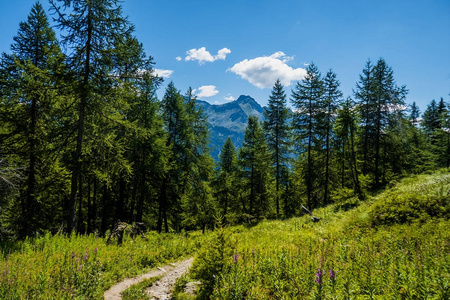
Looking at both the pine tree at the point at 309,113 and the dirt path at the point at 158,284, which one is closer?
the dirt path at the point at 158,284

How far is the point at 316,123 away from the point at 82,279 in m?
22.8

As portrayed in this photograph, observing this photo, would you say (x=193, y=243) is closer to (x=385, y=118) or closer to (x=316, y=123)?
(x=316, y=123)

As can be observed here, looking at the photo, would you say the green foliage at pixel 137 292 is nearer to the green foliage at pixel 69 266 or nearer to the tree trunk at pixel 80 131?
the green foliage at pixel 69 266

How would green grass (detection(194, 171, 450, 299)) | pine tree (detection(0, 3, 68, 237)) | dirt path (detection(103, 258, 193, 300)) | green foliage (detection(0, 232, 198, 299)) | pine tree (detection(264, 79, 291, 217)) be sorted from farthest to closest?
pine tree (detection(264, 79, 291, 217))
pine tree (detection(0, 3, 68, 237))
dirt path (detection(103, 258, 193, 300))
green foliage (detection(0, 232, 198, 299))
green grass (detection(194, 171, 450, 299))

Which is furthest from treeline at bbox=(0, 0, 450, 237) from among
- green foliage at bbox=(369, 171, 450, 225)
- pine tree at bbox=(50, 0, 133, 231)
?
Answer: green foliage at bbox=(369, 171, 450, 225)

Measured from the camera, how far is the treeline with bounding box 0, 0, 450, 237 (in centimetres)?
1022

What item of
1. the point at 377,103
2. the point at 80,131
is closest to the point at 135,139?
the point at 80,131

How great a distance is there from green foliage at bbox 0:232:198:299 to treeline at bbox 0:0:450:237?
2.58 metres

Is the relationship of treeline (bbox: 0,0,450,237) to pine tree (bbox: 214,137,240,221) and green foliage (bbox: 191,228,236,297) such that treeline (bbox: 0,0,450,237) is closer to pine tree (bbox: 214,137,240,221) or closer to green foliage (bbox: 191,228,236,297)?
pine tree (bbox: 214,137,240,221)

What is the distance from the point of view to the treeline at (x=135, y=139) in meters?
10.2

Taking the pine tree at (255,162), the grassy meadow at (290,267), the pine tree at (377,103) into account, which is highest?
the pine tree at (377,103)

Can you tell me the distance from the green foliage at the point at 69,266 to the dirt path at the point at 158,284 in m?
0.27

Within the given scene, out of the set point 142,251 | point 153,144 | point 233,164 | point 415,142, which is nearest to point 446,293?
point 142,251

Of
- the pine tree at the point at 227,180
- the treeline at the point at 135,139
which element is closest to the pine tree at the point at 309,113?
the treeline at the point at 135,139
